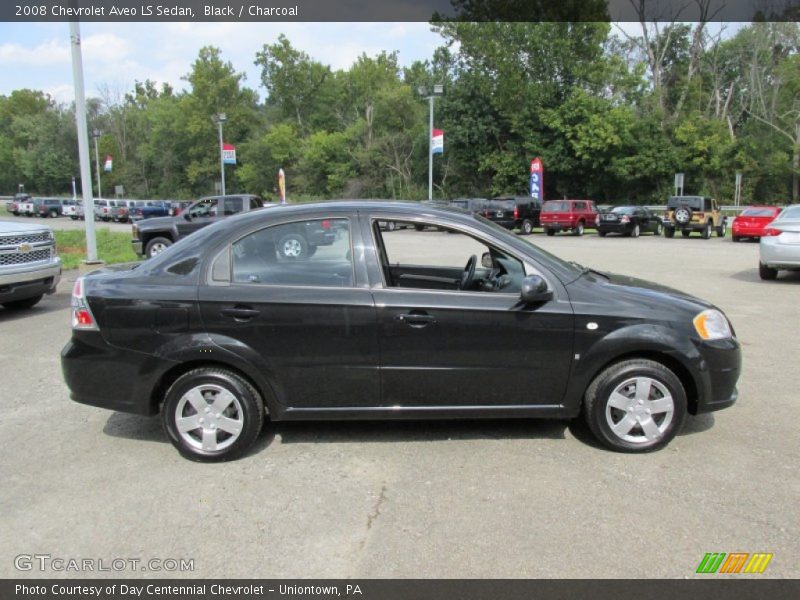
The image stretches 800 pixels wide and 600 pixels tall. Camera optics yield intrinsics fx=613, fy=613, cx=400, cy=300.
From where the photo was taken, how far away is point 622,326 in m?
4.14

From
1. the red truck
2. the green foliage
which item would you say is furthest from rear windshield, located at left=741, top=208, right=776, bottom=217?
the green foliage

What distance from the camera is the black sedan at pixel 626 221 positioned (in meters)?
28.4

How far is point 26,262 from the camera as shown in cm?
898

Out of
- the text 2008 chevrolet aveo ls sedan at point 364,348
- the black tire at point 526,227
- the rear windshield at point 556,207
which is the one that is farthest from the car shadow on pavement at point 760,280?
the black tire at point 526,227

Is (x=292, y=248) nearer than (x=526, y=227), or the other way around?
(x=292, y=248)

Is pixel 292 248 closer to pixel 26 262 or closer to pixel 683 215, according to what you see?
pixel 26 262

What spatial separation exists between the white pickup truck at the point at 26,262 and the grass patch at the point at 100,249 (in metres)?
5.48

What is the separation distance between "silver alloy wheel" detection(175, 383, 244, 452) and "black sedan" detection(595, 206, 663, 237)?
2691 centimetres

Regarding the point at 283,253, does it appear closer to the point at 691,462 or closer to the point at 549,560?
the point at 549,560

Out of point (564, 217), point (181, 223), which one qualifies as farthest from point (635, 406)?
point (564, 217)

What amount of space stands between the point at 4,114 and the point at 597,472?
5147 inches

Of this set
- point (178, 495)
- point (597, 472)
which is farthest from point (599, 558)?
point (178, 495)

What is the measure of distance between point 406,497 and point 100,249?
19.8 m

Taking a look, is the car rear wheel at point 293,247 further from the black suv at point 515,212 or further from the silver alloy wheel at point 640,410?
the black suv at point 515,212
